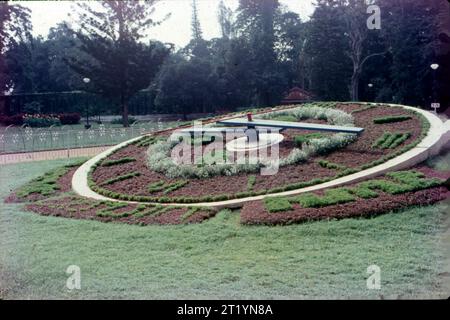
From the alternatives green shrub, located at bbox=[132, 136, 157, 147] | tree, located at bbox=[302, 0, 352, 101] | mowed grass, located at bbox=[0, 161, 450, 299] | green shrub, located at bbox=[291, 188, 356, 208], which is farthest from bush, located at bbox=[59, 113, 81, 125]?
green shrub, located at bbox=[291, 188, 356, 208]

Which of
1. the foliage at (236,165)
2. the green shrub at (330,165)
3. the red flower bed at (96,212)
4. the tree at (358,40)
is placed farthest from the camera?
the tree at (358,40)

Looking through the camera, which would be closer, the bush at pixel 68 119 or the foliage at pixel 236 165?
the foliage at pixel 236 165

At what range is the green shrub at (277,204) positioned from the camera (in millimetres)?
5406

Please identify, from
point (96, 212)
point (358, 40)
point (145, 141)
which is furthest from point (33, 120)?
point (96, 212)

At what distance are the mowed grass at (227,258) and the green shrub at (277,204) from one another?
1.43ft

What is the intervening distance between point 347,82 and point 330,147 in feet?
21.3

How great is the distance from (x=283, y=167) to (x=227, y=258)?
2964mm

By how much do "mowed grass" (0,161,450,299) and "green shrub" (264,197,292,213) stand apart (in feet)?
1.43

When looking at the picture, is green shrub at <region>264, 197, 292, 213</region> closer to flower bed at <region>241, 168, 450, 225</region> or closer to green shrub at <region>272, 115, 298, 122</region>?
flower bed at <region>241, 168, 450, 225</region>

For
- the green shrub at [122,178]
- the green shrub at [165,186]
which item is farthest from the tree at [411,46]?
the green shrub at [122,178]

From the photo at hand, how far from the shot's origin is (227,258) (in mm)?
4223

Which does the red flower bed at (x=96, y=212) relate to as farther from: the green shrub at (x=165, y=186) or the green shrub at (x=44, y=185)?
the green shrub at (x=44, y=185)

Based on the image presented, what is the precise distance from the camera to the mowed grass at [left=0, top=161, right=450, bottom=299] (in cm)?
354

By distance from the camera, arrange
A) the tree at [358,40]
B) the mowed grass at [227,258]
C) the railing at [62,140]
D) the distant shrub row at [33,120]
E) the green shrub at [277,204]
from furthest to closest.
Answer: the distant shrub row at [33,120] < the railing at [62,140] < the tree at [358,40] < the green shrub at [277,204] < the mowed grass at [227,258]
